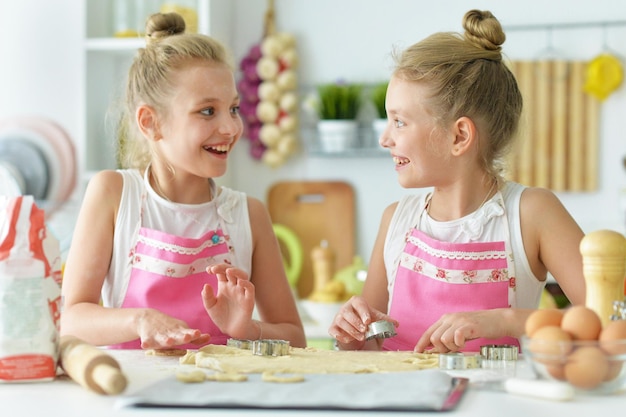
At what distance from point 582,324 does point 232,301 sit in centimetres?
55

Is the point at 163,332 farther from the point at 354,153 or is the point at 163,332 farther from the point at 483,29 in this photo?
the point at 354,153

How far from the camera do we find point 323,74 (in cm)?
324

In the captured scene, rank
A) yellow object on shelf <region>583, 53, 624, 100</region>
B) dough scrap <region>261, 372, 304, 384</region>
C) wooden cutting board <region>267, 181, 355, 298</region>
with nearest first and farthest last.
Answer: dough scrap <region>261, 372, 304, 384</region>, yellow object on shelf <region>583, 53, 624, 100</region>, wooden cutting board <region>267, 181, 355, 298</region>

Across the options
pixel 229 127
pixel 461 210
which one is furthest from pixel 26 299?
pixel 461 210

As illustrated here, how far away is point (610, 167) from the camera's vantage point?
3.02 m

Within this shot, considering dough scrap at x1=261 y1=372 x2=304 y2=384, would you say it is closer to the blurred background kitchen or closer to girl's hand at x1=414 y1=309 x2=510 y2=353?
girl's hand at x1=414 y1=309 x2=510 y2=353

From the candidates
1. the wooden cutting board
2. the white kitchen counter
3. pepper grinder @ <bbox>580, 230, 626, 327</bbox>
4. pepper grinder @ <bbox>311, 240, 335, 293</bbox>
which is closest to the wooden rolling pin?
the white kitchen counter

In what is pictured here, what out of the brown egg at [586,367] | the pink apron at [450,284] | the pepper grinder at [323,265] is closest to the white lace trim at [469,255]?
the pink apron at [450,284]

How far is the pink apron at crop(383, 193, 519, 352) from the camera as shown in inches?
57.8

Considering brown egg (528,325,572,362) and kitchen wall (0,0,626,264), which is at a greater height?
kitchen wall (0,0,626,264)

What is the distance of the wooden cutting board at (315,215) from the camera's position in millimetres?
3188

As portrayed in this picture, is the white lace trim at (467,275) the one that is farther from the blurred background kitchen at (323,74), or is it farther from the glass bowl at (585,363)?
the blurred background kitchen at (323,74)

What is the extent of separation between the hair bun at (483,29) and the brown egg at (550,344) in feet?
2.49

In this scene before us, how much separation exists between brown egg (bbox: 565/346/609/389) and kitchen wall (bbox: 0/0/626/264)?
2.16 metres
